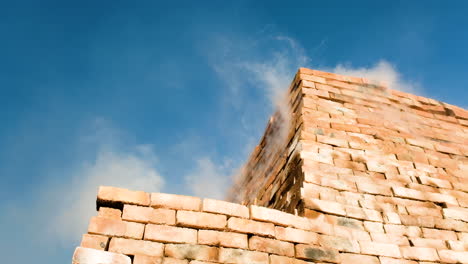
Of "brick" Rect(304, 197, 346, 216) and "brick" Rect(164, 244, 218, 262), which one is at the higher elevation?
"brick" Rect(304, 197, 346, 216)

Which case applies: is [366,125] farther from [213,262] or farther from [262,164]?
[213,262]

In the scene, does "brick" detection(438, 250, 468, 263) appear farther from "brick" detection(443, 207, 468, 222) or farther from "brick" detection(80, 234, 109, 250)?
"brick" detection(80, 234, 109, 250)

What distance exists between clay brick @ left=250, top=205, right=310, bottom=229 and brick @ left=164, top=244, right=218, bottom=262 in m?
0.56

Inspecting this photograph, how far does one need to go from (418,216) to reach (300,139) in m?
1.55

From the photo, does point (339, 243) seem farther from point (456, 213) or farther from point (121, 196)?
point (121, 196)

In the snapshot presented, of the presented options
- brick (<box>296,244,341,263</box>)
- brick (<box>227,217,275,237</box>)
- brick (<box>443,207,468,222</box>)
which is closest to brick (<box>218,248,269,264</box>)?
brick (<box>227,217,275,237</box>)

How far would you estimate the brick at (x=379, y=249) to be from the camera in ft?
11.8

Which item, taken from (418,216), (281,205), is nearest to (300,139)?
(281,205)

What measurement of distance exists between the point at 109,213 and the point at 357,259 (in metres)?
2.32

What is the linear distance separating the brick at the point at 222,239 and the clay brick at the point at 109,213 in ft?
2.37

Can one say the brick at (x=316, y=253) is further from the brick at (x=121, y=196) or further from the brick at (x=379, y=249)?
the brick at (x=121, y=196)

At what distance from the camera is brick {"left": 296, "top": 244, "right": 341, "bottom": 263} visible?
342 cm

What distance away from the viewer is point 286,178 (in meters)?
4.64

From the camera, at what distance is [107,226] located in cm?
309
